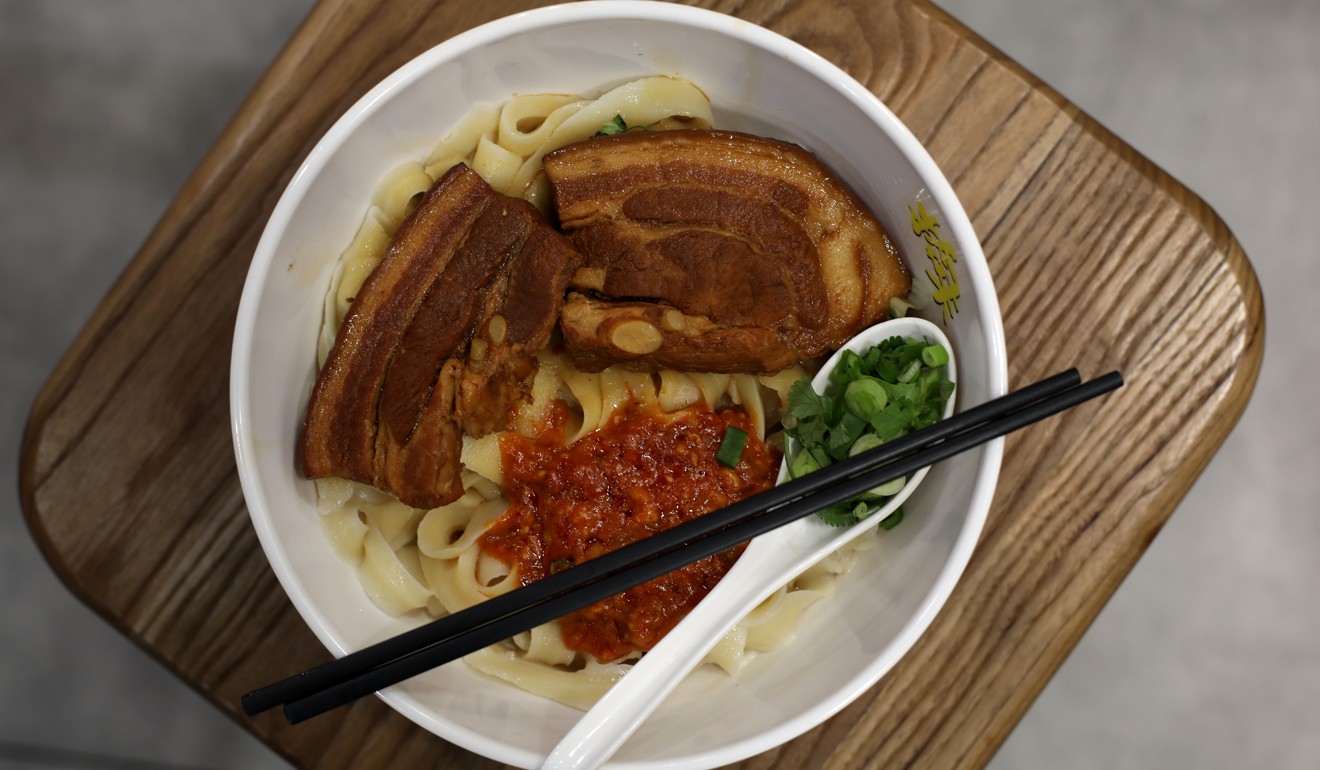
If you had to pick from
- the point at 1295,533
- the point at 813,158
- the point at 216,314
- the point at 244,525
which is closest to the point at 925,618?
the point at 813,158

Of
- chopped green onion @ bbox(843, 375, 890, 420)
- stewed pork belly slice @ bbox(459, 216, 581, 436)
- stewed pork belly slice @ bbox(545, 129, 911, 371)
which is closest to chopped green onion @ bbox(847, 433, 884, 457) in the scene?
chopped green onion @ bbox(843, 375, 890, 420)

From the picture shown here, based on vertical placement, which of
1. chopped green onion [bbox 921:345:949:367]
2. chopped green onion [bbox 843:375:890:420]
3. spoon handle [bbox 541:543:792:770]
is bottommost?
spoon handle [bbox 541:543:792:770]

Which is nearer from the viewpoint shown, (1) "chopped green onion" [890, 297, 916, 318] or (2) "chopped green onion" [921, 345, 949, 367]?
(2) "chopped green onion" [921, 345, 949, 367]

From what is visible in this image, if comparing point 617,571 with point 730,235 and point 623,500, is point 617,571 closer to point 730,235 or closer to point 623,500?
point 623,500

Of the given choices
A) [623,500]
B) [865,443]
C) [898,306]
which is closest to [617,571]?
[623,500]

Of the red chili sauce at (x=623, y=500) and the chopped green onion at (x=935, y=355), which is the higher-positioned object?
the chopped green onion at (x=935, y=355)

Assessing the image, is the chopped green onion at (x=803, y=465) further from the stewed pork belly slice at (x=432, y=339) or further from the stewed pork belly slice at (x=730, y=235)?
the stewed pork belly slice at (x=432, y=339)

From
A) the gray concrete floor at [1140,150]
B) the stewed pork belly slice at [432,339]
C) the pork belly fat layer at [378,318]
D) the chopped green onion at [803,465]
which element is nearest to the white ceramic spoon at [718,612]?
the chopped green onion at [803,465]

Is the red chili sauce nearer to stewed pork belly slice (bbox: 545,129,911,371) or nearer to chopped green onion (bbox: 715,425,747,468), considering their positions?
chopped green onion (bbox: 715,425,747,468)
